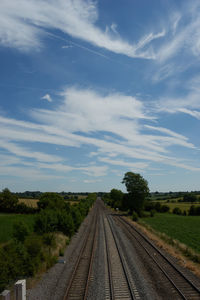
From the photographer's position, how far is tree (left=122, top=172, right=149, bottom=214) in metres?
63.1

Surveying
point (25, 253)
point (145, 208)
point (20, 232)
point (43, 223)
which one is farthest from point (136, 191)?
point (25, 253)

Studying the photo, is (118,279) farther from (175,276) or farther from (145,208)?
(145,208)

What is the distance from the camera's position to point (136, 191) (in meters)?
63.6

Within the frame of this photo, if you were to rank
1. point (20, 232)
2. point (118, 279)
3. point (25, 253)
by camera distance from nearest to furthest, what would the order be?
point (118, 279)
point (25, 253)
point (20, 232)

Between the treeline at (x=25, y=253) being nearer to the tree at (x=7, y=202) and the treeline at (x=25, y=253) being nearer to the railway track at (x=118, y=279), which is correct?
the railway track at (x=118, y=279)

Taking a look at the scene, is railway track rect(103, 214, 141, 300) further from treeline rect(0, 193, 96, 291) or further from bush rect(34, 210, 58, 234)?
bush rect(34, 210, 58, 234)

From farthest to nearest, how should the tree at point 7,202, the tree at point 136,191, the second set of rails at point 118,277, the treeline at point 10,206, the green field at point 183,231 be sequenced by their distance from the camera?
the treeline at point 10,206
the tree at point 7,202
the tree at point 136,191
the green field at point 183,231
the second set of rails at point 118,277

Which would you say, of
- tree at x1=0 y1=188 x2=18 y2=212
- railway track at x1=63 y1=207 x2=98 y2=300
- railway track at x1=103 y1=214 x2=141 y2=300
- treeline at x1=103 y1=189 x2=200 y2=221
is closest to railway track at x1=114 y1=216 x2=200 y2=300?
railway track at x1=103 y1=214 x2=141 y2=300

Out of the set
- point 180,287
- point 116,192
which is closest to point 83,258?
point 180,287

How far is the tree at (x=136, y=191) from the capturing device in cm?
6306

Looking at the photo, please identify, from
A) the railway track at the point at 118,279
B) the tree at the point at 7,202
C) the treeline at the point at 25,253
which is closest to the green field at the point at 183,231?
A: the railway track at the point at 118,279

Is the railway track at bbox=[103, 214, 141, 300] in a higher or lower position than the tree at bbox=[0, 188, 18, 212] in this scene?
lower

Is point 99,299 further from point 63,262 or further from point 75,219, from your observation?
point 75,219

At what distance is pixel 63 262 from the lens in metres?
18.2
